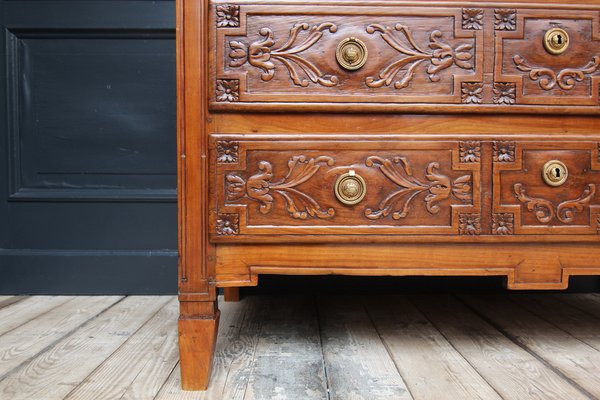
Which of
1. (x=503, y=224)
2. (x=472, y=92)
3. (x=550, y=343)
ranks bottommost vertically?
(x=550, y=343)

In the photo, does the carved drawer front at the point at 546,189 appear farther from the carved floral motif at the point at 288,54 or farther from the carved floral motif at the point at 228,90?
A: the carved floral motif at the point at 228,90

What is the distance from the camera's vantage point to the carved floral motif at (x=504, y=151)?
78cm

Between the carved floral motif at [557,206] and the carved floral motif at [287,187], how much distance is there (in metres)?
0.34

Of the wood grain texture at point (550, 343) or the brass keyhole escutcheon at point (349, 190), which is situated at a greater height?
the brass keyhole escutcheon at point (349, 190)

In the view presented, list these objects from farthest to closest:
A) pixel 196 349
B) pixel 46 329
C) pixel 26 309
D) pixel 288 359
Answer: pixel 26 309
pixel 46 329
pixel 288 359
pixel 196 349

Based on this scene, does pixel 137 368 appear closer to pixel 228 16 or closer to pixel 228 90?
pixel 228 90

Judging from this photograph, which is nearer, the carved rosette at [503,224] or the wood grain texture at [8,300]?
the carved rosette at [503,224]

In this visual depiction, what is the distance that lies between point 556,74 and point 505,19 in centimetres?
13

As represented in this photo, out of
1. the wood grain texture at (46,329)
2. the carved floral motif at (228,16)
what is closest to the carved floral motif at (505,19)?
the carved floral motif at (228,16)

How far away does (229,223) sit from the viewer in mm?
764

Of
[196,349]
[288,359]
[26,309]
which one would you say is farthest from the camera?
[26,309]

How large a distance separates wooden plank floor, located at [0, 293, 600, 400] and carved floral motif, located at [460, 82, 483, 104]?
18.3 inches

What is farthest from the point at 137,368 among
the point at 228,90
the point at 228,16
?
the point at 228,16

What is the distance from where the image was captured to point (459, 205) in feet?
2.54
